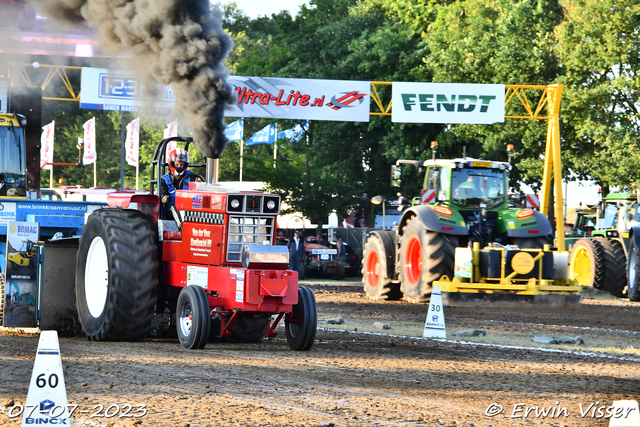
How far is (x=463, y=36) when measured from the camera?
105 feet

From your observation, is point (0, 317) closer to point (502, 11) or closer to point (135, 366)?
point (135, 366)

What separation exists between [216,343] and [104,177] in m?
49.2

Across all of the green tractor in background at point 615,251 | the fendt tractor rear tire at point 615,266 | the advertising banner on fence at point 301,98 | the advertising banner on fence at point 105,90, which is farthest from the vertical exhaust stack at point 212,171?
the advertising banner on fence at point 105,90

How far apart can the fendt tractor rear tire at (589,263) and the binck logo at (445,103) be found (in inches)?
182

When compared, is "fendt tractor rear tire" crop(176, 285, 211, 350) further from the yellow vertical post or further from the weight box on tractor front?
the yellow vertical post

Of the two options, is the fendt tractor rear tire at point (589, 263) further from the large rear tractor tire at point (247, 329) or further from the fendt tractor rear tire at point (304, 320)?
A: the fendt tractor rear tire at point (304, 320)

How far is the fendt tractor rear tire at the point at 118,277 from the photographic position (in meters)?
9.21

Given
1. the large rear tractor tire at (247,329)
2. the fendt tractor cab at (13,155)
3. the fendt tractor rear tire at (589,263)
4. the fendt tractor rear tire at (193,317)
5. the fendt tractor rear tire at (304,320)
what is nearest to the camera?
the fendt tractor rear tire at (193,317)

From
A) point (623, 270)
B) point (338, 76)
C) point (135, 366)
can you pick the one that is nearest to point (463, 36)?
point (338, 76)

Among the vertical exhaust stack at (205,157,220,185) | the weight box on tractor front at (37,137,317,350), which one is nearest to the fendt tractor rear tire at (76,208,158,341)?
the weight box on tractor front at (37,137,317,350)

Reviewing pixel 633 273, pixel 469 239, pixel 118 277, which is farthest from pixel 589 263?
pixel 118 277

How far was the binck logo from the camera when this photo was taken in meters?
22.5

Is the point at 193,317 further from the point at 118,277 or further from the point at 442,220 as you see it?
the point at 442,220

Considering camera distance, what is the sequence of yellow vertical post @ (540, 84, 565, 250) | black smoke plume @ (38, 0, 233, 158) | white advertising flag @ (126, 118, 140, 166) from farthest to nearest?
1. white advertising flag @ (126, 118, 140, 166)
2. yellow vertical post @ (540, 84, 565, 250)
3. black smoke plume @ (38, 0, 233, 158)
